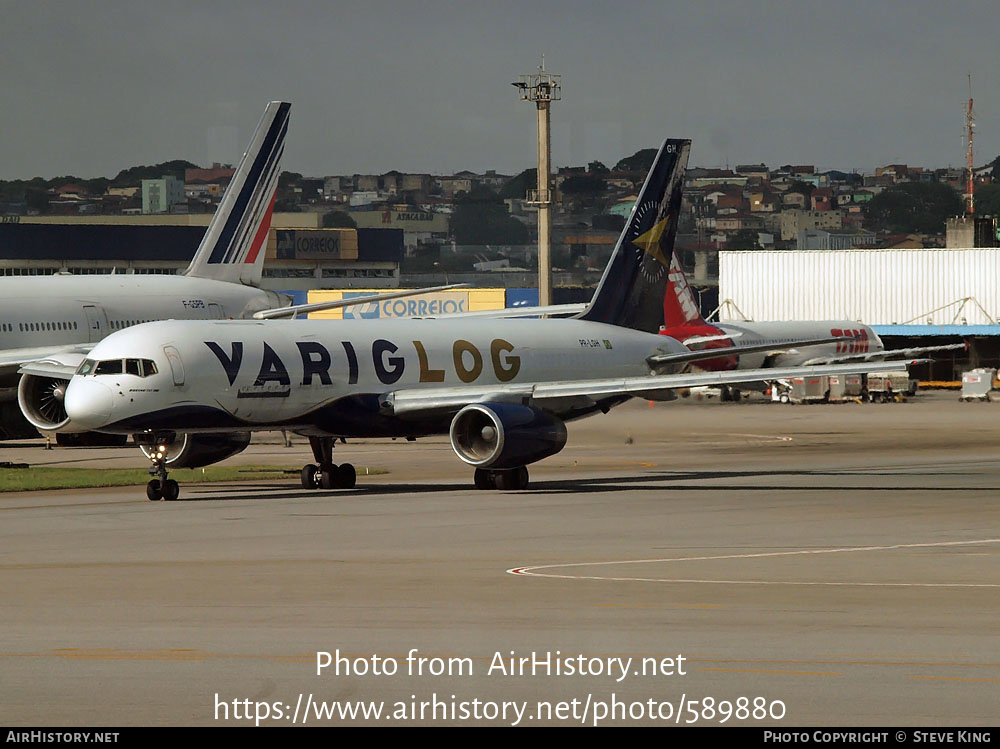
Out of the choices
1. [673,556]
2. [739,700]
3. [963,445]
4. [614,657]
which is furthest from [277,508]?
[963,445]

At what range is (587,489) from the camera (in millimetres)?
40312

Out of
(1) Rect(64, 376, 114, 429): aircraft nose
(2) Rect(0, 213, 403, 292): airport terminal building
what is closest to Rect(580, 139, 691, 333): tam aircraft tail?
(1) Rect(64, 376, 114, 429): aircraft nose

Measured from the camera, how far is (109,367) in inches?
1455

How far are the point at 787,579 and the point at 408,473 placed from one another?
1022 inches

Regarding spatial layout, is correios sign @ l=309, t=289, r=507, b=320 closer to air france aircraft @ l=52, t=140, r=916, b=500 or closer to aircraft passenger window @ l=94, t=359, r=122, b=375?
air france aircraft @ l=52, t=140, r=916, b=500

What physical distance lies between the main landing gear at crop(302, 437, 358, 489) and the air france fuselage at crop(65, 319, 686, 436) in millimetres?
1335

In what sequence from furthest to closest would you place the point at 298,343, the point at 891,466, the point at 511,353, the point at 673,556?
the point at 891,466 < the point at 511,353 < the point at 298,343 < the point at 673,556

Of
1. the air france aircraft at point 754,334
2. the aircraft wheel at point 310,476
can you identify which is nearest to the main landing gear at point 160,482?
the aircraft wheel at point 310,476

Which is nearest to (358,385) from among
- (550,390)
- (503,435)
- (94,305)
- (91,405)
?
(503,435)

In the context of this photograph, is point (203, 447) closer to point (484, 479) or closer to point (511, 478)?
point (484, 479)

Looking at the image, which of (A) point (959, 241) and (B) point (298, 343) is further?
(A) point (959, 241)

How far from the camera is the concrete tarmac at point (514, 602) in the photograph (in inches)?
557

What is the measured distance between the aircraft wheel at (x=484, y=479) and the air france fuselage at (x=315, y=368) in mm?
1548

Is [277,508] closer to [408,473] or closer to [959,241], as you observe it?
[408,473]
